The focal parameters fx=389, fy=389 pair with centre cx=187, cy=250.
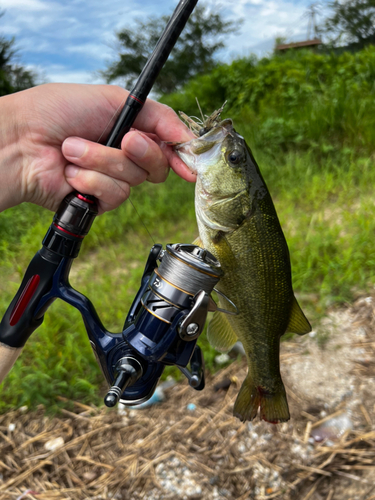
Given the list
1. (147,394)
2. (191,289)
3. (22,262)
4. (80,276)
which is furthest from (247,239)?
(22,262)

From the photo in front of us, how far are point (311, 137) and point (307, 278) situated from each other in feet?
8.12

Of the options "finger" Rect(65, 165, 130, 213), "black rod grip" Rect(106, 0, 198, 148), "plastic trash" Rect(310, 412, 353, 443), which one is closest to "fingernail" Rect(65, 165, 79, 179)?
"finger" Rect(65, 165, 130, 213)

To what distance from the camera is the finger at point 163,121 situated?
156 centimetres

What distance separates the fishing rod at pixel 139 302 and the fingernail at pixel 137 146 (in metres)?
0.05

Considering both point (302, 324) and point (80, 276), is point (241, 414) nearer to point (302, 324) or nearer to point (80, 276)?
point (302, 324)

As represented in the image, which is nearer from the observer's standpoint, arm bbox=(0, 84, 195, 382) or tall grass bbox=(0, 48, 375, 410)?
arm bbox=(0, 84, 195, 382)

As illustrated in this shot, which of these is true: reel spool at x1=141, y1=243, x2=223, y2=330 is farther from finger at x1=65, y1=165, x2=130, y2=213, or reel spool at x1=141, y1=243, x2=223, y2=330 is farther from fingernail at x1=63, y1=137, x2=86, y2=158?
fingernail at x1=63, y1=137, x2=86, y2=158

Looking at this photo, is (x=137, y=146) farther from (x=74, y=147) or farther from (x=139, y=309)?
(x=139, y=309)

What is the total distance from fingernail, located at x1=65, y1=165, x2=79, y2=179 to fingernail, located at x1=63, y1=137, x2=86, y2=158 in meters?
0.06

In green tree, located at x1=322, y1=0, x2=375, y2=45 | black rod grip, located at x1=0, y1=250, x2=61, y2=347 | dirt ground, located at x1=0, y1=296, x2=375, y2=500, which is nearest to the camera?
black rod grip, located at x1=0, y1=250, x2=61, y2=347

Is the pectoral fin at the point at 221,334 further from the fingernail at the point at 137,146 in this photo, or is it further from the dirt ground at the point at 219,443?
the dirt ground at the point at 219,443

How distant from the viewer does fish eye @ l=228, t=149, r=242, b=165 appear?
1.39 metres

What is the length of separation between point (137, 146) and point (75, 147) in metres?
0.24

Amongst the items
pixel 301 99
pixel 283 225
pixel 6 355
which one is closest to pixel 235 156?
pixel 6 355
